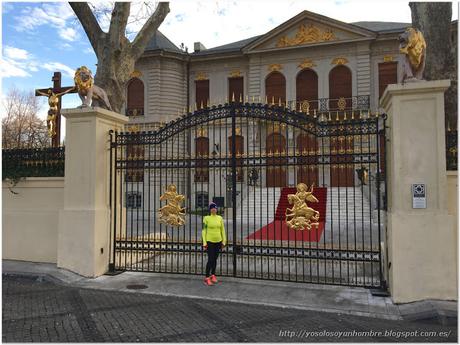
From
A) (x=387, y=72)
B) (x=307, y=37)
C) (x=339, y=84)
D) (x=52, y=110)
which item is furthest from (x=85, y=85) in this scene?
(x=387, y=72)

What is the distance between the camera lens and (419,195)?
6.41m

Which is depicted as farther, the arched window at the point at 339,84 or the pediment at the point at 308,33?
the arched window at the point at 339,84

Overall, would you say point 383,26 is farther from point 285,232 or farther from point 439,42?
point 439,42

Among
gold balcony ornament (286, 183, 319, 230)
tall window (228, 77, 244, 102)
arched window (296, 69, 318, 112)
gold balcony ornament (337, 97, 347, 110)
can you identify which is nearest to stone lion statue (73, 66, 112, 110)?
gold balcony ornament (286, 183, 319, 230)

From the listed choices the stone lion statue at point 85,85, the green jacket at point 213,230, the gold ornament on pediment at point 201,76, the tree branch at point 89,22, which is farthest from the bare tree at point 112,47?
the gold ornament on pediment at point 201,76

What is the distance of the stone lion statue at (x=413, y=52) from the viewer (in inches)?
256

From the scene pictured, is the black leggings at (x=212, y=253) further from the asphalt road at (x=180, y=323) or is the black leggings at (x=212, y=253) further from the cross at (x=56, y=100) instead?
the cross at (x=56, y=100)

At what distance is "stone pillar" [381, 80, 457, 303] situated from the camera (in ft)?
20.6

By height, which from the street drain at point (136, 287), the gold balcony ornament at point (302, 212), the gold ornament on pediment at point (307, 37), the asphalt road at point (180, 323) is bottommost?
the asphalt road at point (180, 323)

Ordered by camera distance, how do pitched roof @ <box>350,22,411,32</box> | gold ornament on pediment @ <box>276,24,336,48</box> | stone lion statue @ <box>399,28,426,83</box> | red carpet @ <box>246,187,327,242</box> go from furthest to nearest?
gold ornament on pediment @ <box>276,24,336,48</box> → pitched roof @ <box>350,22,411,32</box> → red carpet @ <box>246,187,327,242</box> → stone lion statue @ <box>399,28,426,83</box>

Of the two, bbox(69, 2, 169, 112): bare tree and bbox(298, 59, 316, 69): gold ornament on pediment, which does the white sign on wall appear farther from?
bbox(298, 59, 316, 69): gold ornament on pediment

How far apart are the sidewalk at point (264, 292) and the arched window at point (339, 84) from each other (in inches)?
858

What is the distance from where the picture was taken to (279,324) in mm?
5465

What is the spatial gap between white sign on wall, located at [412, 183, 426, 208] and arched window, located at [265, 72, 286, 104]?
892 inches
